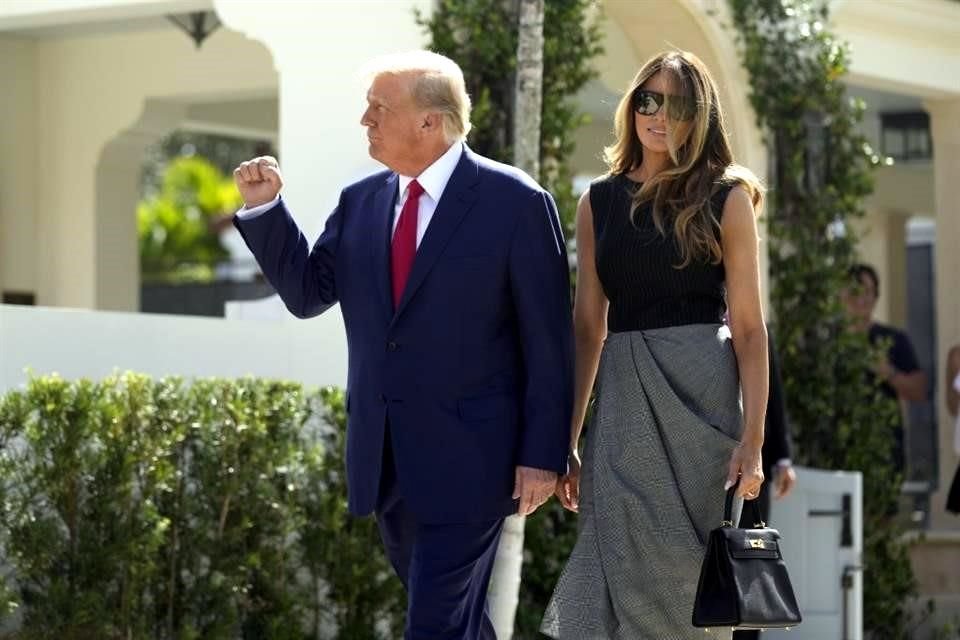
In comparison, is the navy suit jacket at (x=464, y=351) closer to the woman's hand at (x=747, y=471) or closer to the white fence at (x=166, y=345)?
the woman's hand at (x=747, y=471)

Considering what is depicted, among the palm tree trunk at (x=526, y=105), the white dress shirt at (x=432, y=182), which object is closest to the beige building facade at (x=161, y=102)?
the palm tree trunk at (x=526, y=105)

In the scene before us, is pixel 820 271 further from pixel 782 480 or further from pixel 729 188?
pixel 729 188

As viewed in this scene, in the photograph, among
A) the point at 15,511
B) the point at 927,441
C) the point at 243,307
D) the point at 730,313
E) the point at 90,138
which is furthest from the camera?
the point at 927,441

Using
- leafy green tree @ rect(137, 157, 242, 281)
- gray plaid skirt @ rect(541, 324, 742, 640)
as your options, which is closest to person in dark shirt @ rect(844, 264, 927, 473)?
gray plaid skirt @ rect(541, 324, 742, 640)

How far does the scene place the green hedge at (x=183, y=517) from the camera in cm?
630

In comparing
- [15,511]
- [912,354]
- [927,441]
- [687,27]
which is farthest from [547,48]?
[927,441]

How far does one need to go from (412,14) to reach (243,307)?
5.86ft

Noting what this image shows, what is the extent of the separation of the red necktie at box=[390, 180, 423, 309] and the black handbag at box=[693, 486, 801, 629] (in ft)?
3.34

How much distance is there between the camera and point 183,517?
6773 mm

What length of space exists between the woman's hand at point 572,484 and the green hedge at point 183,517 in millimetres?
2020

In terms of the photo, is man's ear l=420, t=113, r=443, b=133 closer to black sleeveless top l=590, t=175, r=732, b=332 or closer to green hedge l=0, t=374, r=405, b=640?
black sleeveless top l=590, t=175, r=732, b=332

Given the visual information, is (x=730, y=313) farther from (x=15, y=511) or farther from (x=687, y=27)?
(x=687, y=27)

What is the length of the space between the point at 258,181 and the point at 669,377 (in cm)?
115

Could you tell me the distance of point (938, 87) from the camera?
11.1m
